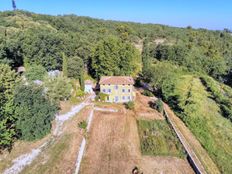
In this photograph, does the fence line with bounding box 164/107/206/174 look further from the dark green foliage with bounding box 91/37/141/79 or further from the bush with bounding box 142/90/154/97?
the dark green foliage with bounding box 91/37/141/79

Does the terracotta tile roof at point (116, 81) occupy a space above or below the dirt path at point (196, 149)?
above

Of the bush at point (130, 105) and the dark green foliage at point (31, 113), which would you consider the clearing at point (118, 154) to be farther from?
the dark green foliage at point (31, 113)

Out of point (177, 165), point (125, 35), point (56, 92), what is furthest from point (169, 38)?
point (177, 165)

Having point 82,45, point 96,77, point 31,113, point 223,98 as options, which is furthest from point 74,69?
point 223,98

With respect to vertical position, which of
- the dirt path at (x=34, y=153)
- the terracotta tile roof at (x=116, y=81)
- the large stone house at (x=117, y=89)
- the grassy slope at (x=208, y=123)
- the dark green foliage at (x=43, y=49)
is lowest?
the grassy slope at (x=208, y=123)

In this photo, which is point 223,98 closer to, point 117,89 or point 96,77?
point 117,89

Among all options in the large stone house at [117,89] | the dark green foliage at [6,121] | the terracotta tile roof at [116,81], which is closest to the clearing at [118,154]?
the large stone house at [117,89]

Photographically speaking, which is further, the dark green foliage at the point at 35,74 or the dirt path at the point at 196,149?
the dark green foliage at the point at 35,74

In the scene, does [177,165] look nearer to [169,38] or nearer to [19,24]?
[19,24]
